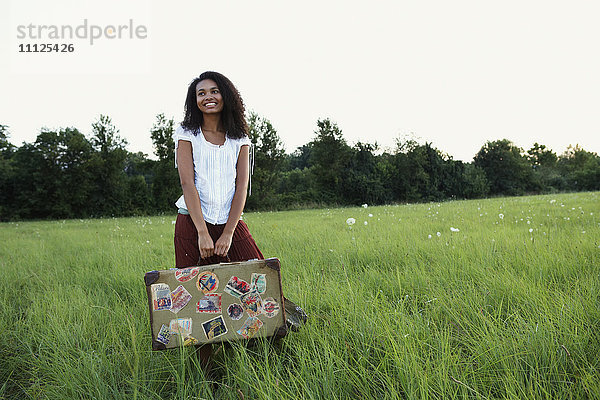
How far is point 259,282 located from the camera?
5.69 feet

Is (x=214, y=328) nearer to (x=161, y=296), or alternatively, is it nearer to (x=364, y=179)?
(x=161, y=296)

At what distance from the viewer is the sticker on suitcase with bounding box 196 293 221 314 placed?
66.6 inches

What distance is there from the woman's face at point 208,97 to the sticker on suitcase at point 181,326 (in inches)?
47.8

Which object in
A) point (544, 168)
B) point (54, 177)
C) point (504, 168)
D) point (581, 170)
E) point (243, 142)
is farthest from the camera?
point (544, 168)

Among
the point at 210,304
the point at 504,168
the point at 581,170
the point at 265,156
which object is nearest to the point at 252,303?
the point at 210,304

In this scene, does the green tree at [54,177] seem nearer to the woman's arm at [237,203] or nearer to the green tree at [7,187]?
the green tree at [7,187]

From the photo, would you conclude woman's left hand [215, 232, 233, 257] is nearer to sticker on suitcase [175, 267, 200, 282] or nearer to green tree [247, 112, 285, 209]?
sticker on suitcase [175, 267, 200, 282]

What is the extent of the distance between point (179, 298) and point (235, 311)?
29 cm

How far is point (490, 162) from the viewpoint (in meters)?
46.6

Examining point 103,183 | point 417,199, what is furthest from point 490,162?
point 103,183

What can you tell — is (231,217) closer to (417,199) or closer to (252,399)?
(252,399)

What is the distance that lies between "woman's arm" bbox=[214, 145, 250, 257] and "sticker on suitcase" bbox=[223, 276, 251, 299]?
310 millimetres

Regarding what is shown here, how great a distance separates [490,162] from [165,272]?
173 feet

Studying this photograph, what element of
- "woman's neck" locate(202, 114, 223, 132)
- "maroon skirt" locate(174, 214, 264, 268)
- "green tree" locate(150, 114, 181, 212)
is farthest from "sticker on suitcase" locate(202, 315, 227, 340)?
"green tree" locate(150, 114, 181, 212)
